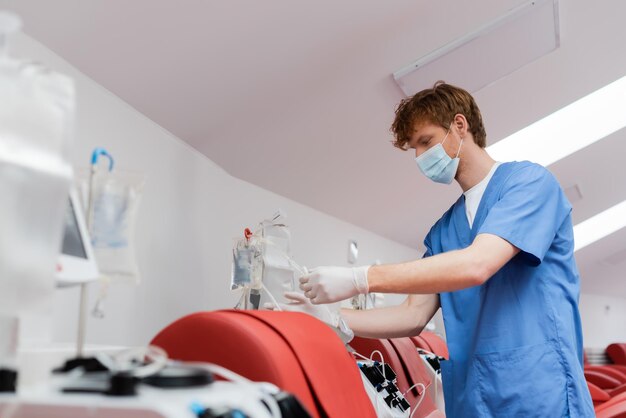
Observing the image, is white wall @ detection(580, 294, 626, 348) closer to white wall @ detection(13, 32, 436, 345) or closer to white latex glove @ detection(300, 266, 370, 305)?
white wall @ detection(13, 32, 436, 345)

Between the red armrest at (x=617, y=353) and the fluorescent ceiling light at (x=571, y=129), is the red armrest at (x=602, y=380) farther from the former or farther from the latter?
the red armrest at (x=617, y=353)

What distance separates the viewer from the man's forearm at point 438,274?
1.41 metres

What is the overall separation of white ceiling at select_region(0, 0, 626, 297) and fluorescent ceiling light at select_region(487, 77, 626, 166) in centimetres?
58

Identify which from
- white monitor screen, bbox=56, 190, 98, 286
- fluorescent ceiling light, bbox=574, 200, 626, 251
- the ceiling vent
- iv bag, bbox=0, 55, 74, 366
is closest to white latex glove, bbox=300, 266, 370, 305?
white monitor screen, bbox=56, 190, 98, 286

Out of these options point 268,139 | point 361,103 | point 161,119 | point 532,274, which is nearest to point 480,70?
point 361,103

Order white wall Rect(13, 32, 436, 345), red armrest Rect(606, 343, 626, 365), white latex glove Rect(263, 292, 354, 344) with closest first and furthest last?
1. white wall Rect(13, 32, 436, 345)
2. white latex glove Rect(263, 292, 354, 344)
3. red armrest Rect(606, 343, 626, 365)

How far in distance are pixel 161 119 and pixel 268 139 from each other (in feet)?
1.63

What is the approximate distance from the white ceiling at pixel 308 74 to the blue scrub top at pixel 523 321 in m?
0.68

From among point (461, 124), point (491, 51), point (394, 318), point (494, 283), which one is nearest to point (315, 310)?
point (394, 318)

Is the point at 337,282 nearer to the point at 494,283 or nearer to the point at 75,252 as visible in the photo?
the point at 494,283

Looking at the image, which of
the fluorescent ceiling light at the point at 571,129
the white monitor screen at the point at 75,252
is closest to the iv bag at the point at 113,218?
the white monitor screen at the point at 75,252

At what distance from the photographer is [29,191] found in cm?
74

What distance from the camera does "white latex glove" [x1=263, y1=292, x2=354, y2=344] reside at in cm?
158

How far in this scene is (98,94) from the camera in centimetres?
142
